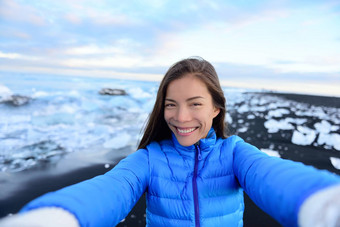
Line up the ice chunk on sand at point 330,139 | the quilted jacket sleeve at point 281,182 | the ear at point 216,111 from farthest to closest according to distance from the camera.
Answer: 1. the ice chunk on sand at point 330,139
2. the ear at point 216,111
3. the quilted jacket sleeve at point 281,182

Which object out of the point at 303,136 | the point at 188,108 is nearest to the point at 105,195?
the point at 188,108

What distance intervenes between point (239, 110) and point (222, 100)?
20.0ft

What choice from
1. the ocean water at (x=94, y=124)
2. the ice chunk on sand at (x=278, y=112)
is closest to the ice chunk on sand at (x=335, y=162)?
the ocean water at (x=94, y=124)

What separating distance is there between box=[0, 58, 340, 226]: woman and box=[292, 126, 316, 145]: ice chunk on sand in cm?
365

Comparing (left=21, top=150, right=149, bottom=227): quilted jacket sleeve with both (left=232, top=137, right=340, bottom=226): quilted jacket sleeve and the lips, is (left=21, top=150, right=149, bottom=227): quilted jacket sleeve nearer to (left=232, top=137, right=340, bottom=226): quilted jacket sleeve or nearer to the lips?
the lips

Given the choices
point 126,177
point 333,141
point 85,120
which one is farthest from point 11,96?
point 333,141

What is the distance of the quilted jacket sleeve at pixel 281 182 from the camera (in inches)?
24.6

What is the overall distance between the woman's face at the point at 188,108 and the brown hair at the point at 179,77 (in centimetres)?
4

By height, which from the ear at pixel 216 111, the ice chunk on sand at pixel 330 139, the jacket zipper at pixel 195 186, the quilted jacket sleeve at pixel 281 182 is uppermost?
the ear at pixel 216 111

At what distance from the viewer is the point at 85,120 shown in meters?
5.23

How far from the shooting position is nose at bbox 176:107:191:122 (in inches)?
46.8

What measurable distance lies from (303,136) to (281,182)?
180 inches

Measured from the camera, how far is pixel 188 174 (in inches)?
46.9

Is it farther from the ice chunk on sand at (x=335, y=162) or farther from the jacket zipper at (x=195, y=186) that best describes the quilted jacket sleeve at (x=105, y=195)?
the ice chunk on sand at (x=335, y=162)
